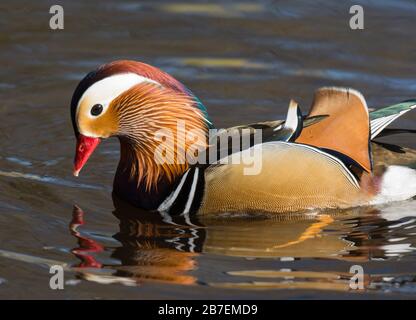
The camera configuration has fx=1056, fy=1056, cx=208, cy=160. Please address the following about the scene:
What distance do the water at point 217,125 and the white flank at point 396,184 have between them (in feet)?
0.27

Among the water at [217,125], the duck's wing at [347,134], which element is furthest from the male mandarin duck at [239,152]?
the water at [217,125]

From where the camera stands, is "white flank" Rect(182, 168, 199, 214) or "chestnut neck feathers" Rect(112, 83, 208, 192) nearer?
"white flank" Rect(182, 168, 199, 214)

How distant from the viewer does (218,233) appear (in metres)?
7.26

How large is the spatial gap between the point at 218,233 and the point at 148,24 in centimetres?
455

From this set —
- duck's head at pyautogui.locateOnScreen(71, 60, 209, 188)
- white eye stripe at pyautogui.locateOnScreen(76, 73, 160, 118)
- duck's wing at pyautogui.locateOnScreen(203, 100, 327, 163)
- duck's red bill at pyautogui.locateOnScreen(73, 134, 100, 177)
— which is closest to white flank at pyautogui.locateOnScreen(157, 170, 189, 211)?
duck's head at pyautogui.locateOnScreen(71, 60, 209, 188)

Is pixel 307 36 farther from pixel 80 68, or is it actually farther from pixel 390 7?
pixel 80 68

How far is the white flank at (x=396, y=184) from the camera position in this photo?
25.0 feet

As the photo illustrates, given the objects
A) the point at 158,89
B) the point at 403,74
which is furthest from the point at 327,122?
the point at 403,74

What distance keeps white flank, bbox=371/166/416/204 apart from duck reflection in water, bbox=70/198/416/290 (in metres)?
0.14

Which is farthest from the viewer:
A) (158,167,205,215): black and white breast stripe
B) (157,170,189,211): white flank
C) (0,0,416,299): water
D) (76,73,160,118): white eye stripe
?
(157,170,189,211): white flank

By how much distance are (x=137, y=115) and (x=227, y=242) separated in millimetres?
1200

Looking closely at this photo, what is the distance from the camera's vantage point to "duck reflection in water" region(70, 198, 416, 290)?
6605 mm

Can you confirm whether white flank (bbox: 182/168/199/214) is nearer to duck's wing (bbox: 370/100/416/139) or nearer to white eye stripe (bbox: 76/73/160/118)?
white eye stripe (bbox: 76/73/160/118)

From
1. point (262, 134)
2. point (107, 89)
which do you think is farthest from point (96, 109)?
point (262, 134)
